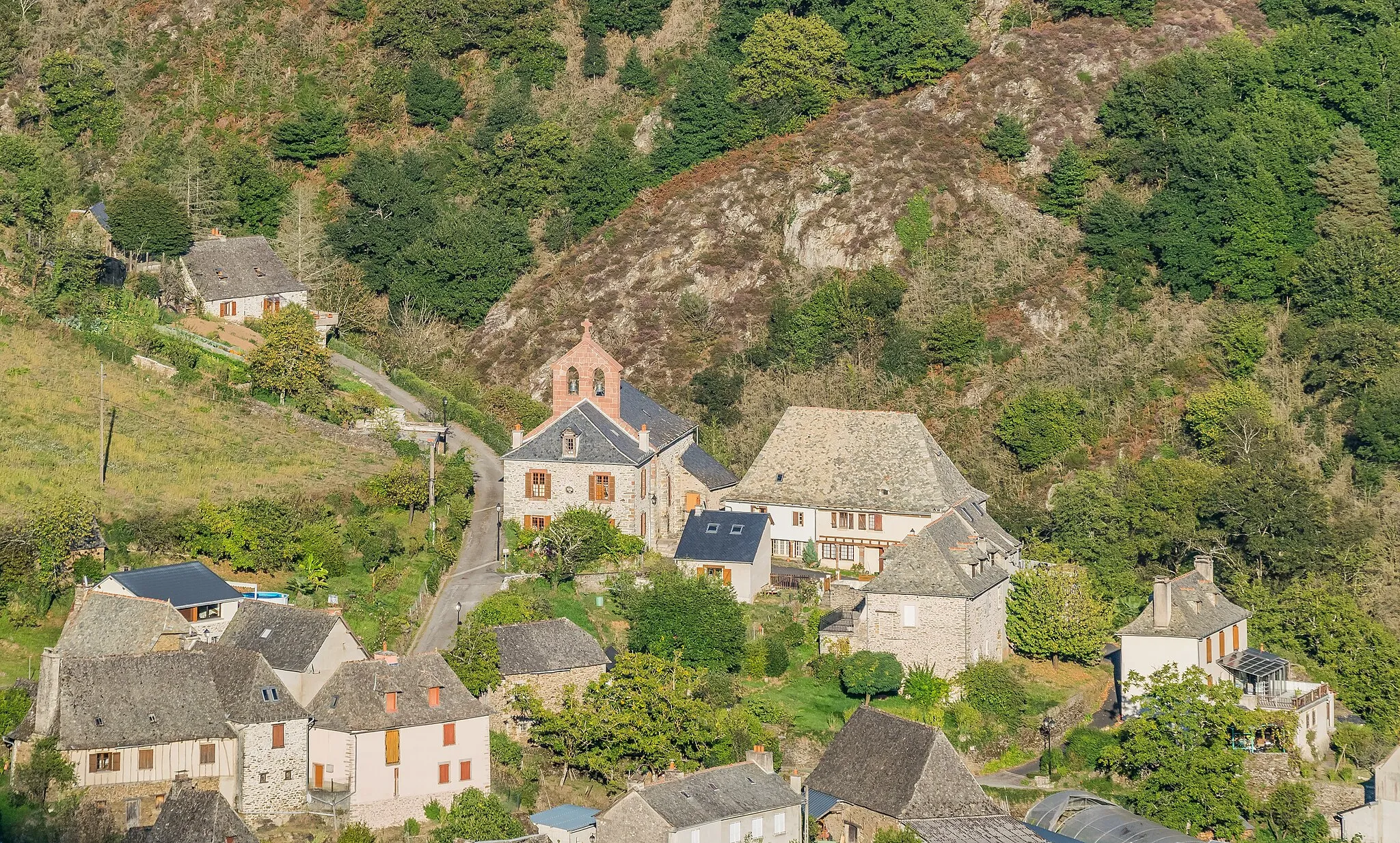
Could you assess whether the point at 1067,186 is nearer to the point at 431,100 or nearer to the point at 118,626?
the point at 431,100

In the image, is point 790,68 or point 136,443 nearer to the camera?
point 136,443

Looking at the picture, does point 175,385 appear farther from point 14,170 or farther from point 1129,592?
point 1129,592

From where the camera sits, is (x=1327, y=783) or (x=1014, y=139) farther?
(x=1014, y=139)

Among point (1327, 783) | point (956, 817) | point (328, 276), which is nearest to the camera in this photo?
point (956, 817)

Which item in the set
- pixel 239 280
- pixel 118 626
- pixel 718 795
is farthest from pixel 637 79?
pixel 718 795

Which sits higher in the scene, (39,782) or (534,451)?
(534,451)

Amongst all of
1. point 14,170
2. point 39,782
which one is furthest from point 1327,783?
point 14,170

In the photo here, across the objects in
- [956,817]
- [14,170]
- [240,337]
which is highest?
[14,170]
